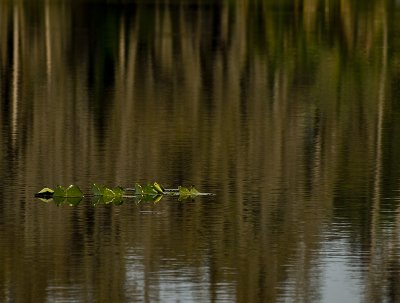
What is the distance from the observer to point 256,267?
13.0 meters

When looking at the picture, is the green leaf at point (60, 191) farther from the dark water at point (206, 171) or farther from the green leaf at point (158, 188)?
the green leaf at point (158, 188)

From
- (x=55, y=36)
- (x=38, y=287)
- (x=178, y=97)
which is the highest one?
(x=55, y=36)

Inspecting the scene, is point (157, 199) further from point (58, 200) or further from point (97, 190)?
point (58, 200)

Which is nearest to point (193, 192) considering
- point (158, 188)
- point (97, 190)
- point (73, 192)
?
point (158, 188)

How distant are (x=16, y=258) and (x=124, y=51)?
27.0 meters

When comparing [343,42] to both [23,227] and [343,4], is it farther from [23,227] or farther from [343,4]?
[23,227]

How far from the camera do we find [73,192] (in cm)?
1636

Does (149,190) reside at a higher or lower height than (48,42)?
lower

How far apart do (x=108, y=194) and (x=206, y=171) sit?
87.5 inches

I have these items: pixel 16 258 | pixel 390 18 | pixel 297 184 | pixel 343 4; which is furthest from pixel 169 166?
pixel 343 4

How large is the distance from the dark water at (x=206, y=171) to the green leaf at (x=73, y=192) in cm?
16

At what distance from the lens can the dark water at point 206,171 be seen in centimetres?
1270

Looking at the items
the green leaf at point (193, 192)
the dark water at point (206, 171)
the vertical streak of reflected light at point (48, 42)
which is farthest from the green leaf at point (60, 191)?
the vertical streak of reflected light at point (48, 42)

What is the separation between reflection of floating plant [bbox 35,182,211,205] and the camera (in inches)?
640
